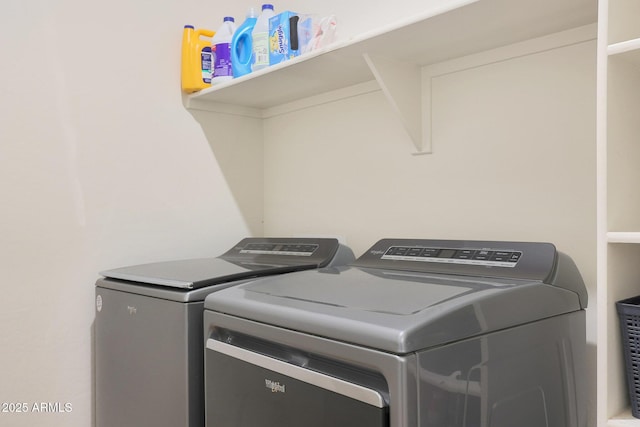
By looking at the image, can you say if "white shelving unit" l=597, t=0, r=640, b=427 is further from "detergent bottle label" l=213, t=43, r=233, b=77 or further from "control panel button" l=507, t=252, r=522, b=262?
"detergent bottle label" l=213, t=43, r=233, b=77

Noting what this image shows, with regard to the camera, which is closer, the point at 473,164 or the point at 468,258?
the point at 468,258

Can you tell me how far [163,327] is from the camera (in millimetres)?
1567

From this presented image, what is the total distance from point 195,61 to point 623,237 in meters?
1.71

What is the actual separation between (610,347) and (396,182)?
40.0 inches

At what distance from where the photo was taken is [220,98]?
2.27 meters

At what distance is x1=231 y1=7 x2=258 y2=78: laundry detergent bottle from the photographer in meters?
2.05

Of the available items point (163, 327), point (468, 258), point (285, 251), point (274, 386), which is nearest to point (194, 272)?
point (163, 327)

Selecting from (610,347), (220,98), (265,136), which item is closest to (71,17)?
(220,98)

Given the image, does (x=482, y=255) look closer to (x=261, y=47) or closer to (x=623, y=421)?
(x=623, y=421)

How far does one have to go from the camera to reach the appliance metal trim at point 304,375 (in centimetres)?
100

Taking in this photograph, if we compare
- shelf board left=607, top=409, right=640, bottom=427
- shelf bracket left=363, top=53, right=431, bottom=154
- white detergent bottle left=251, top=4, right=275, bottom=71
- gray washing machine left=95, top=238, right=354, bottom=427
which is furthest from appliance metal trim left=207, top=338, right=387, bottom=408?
white detergent bottle left=251, top=4, right=275, bottom=71

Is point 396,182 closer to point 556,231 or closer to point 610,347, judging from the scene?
point 556,231

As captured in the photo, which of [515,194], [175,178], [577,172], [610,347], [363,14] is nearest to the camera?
[610,347]

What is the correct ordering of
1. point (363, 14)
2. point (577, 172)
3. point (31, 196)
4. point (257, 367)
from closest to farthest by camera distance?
point (257, 367) < point (577, 172) < point (31, 196) < point (363, 14)
